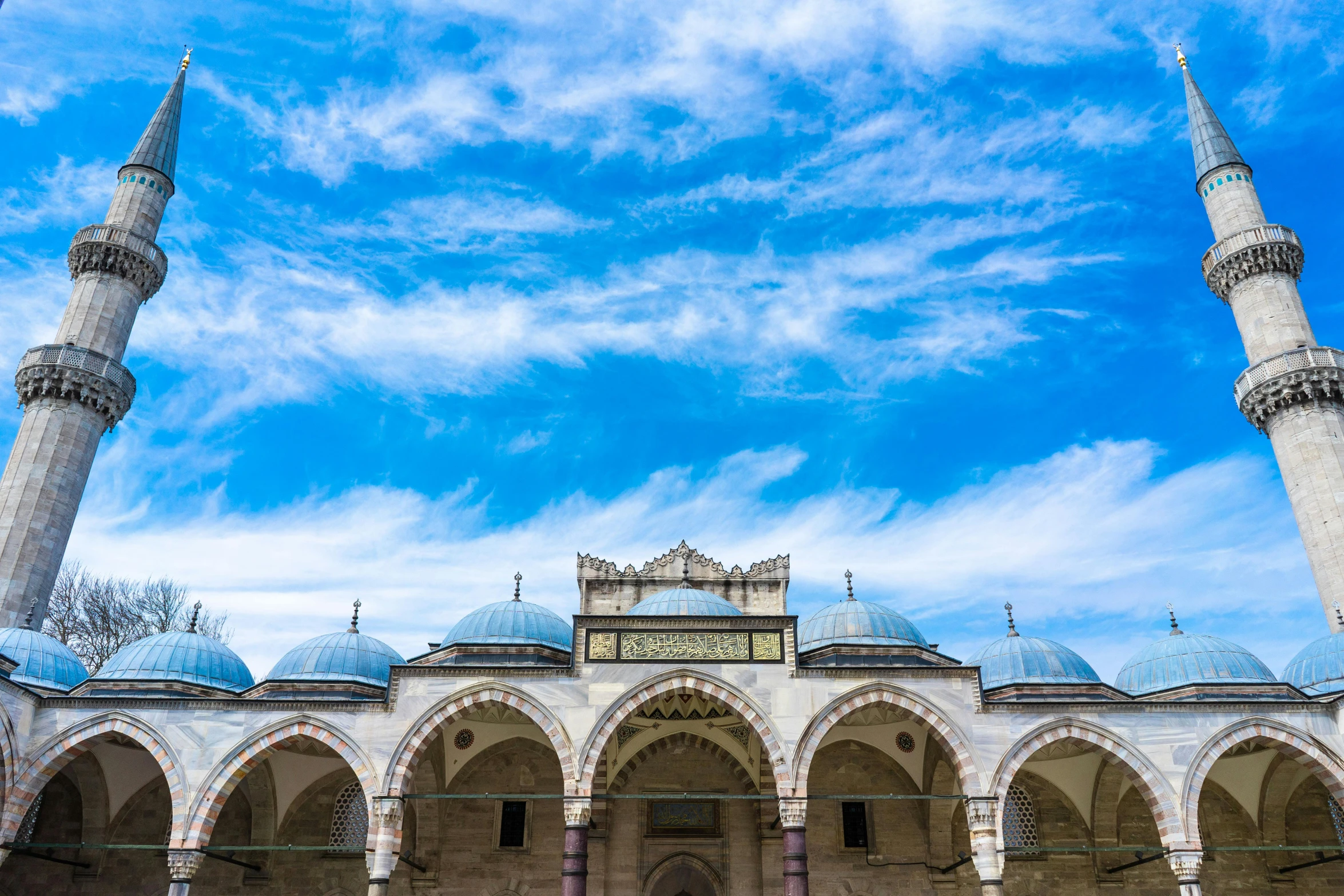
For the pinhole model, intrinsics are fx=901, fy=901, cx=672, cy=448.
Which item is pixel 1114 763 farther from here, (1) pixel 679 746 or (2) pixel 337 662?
(2) pixel 337 662

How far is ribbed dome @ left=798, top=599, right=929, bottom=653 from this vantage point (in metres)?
16.5

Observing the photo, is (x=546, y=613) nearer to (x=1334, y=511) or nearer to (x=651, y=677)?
(x=651, y=677)

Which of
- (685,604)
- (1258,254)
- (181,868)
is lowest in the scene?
(181,868)

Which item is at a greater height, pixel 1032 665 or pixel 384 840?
pixel 1032 665

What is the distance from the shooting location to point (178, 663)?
15.6 m

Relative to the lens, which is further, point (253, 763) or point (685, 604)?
point (685, 604)

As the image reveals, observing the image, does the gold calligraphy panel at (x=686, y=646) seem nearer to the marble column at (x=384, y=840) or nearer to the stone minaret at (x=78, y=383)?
the marble column at (x=384, y=840)

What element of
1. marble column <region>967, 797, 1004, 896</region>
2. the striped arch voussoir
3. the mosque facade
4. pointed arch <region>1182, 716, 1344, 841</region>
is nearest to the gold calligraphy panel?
the mosque facade

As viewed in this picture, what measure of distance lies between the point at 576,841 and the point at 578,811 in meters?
0.44

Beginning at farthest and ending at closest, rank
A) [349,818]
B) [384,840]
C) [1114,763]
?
[349,818] < [1114,763] < [384,840]

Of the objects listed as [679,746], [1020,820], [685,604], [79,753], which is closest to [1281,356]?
[1020,820]

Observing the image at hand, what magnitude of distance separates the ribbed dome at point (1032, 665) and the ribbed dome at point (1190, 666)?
0.76 m

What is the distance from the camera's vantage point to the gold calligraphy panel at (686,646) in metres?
14.2

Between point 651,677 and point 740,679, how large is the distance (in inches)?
54.7
